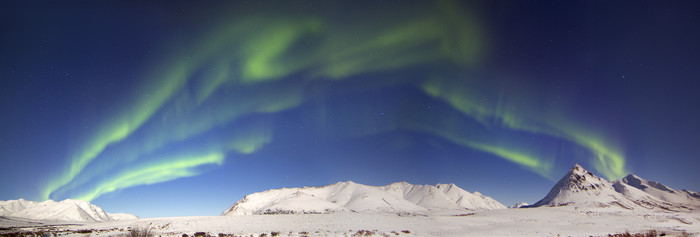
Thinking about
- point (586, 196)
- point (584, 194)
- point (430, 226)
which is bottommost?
point (430, 226)

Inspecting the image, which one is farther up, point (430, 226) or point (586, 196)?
point (586, 196)

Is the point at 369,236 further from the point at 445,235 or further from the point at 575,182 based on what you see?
the point at 575,182

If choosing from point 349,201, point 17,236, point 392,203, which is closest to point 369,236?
point 17,236

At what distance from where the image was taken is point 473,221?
75562mm

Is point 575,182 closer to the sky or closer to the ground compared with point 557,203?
closer to the sky

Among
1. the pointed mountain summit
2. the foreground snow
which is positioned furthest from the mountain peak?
the foreground snow

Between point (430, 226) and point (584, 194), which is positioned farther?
point (584, 194)

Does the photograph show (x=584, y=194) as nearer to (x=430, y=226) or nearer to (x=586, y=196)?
(x=586, y=196)

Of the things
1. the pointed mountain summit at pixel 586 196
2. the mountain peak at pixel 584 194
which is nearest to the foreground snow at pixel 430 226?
the pointed mountain summit at pixel 586 196

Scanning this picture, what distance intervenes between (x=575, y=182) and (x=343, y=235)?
202418 mm

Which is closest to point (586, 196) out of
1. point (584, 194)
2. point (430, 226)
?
point (584, 194)

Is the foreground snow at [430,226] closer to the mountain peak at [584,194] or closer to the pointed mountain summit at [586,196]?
the pointed mountain summit at [586,196]

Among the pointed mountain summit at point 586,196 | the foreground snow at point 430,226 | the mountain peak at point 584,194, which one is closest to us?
the foreground snow at point 430,226

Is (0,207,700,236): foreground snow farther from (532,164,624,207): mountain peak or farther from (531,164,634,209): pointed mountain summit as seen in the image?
(532,164,624,207): mountain peak
